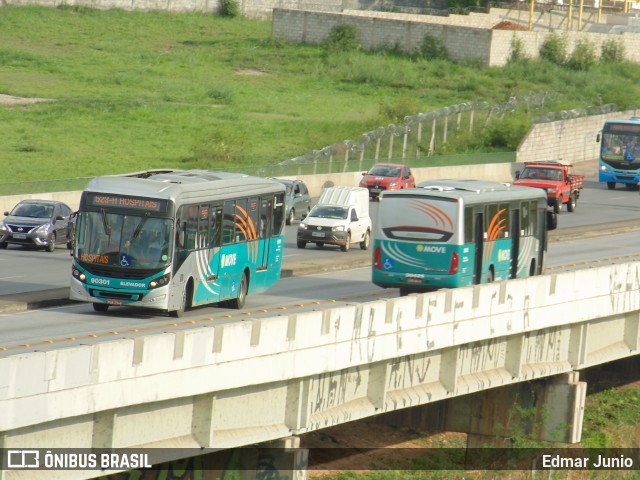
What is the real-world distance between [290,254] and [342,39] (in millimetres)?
58453

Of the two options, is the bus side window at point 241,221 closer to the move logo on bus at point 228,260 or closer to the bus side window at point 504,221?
the move logo on bus at point 228,260

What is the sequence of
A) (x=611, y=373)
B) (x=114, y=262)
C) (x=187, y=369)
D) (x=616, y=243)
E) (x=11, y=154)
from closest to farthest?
(x=187, y=369) → (x=114, y=262) → (x=611, y=373) → (x=616, y=243) → (x=11, y=154)

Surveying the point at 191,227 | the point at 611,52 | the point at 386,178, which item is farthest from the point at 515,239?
the point at 611,52

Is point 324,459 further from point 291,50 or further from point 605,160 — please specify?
point 291,50

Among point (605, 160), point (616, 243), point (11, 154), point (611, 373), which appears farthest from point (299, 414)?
point (605, 160)

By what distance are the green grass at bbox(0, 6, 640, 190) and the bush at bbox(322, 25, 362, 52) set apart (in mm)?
715

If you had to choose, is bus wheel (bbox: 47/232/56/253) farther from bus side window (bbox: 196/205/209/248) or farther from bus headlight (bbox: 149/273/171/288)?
bus headlight (bbox: 149/273/171/288)

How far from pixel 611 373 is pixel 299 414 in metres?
20.5

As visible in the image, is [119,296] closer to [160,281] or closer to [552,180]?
[160,281]

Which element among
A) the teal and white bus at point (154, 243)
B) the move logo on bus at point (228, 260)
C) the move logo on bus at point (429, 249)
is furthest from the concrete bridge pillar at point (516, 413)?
the teal and white bus at point (154, 243)

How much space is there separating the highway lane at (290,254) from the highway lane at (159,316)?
3.48 metres

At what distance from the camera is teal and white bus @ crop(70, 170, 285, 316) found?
2773cm

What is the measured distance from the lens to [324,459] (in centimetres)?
2894

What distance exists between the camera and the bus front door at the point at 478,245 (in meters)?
32.1
